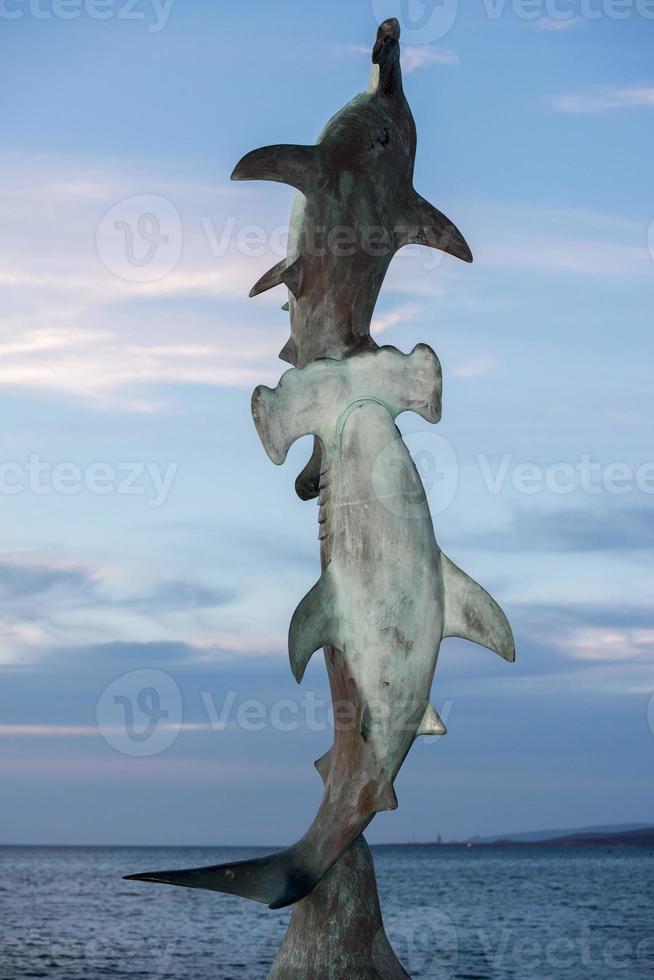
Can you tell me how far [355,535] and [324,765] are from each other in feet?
5.46

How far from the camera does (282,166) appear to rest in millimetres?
9836

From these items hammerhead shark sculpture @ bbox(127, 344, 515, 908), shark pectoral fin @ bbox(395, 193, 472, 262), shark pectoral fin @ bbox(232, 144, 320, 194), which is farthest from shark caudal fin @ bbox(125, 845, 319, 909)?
shark pectoral fin @ bbox(232, 144, 320, 194)

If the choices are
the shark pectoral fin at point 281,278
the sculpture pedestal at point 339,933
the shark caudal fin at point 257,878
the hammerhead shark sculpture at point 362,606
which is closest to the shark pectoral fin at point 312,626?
the hammerhead shark sculpture at point 362,606

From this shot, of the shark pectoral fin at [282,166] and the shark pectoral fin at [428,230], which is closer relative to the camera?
the shark pectoral fin at [282,166]

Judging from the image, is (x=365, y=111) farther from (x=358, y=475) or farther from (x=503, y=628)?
(x=503, y=628)

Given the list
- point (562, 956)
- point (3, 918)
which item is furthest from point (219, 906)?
point (562, 956)

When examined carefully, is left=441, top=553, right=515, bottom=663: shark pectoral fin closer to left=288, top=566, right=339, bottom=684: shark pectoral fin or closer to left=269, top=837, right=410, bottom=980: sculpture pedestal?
left=288, top=566, right=339, bottom=684: shark pectoral fin

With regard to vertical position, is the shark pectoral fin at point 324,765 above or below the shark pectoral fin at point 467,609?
below

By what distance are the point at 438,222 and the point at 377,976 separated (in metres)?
5.49

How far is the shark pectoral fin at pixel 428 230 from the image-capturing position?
10.3 metres

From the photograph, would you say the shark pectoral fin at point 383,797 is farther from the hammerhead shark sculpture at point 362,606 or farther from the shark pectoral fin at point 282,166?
the shark pectoral fin at point 282,166

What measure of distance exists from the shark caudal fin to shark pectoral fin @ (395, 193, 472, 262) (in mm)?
4514

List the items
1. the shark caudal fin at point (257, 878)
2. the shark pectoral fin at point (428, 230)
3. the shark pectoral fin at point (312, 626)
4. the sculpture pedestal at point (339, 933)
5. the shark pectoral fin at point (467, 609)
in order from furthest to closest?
the shark pectoral fin at point (428, 230) → the shark pectoral fin at point (467, 609) → the sculpture pedestal at point (339, 933) → the shark pectoral fin at point (312, 626) → the shark caudal fin at point (257, 878)

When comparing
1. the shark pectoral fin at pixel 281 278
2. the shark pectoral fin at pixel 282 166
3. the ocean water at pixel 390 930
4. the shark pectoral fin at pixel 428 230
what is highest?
the shark pectoral fin at pixel 282 166
